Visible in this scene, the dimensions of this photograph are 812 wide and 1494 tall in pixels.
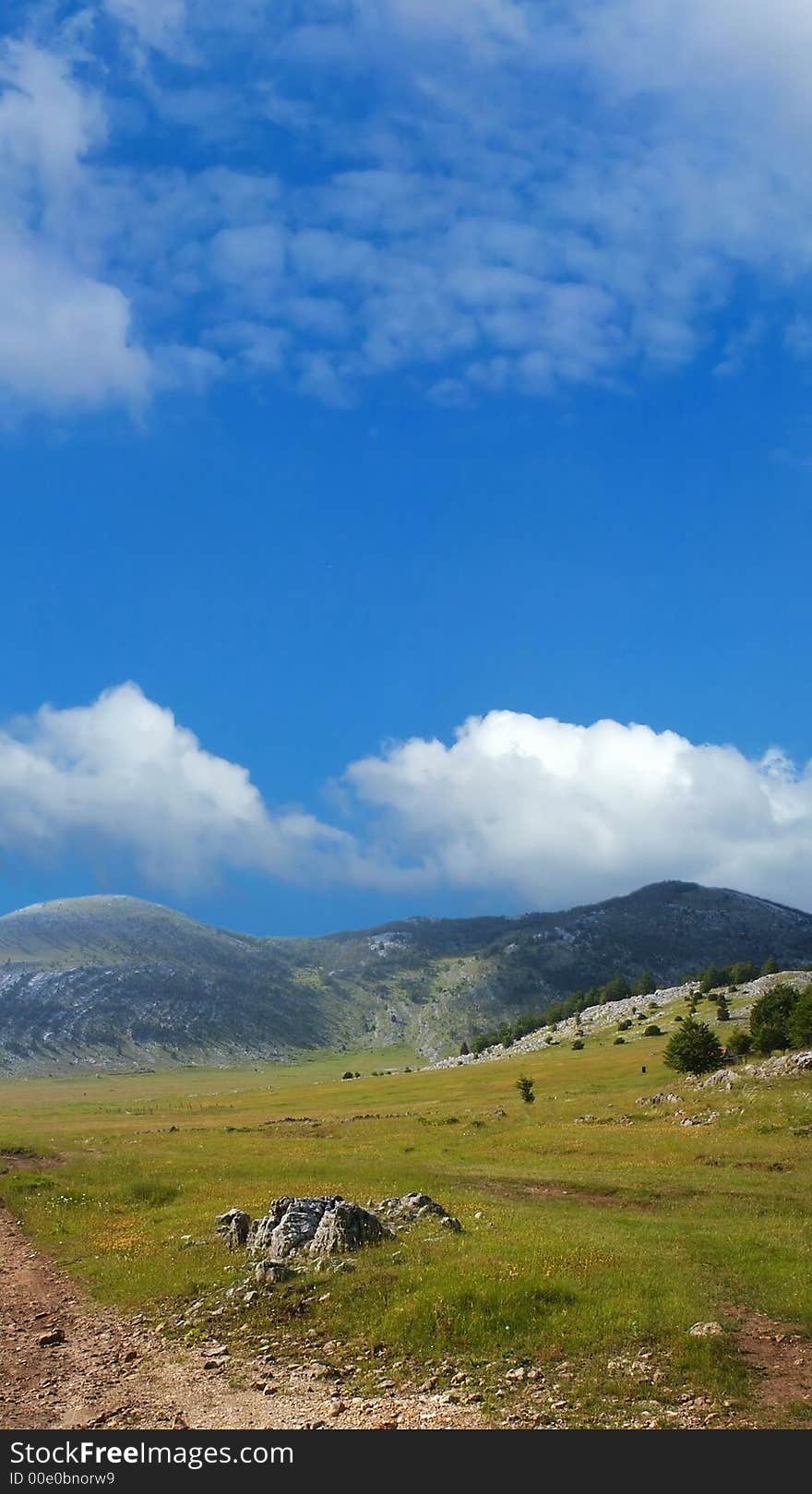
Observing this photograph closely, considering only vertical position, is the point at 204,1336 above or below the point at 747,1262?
above

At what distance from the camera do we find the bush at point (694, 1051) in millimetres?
86875

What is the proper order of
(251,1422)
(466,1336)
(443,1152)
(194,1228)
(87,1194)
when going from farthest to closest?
1. (443,1152)
2. (87,1194)
3. (194,1228)
4. (466,1336)
5. (251,1422)

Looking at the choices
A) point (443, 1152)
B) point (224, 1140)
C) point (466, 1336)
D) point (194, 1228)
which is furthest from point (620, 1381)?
point (224, 1140)

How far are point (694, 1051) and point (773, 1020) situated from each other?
8.69m

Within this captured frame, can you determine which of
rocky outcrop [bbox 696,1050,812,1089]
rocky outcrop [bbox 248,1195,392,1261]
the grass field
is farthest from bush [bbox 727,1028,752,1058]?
rocky outcrop [bbox 248,1195,392,1261]

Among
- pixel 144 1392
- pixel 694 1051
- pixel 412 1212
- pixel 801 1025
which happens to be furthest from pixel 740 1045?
pixel 144 1392

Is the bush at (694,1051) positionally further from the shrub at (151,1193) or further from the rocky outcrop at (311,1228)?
the rocky outcrop at (311,1228)

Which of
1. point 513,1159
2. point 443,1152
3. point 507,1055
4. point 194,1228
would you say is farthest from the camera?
point 507,1055

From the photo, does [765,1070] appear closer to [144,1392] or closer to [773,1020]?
[773,1020]

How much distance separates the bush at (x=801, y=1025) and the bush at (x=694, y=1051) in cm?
771

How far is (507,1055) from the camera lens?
6836 inches

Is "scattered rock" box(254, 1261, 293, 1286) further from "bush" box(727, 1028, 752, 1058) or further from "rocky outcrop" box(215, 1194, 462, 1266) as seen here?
"bush" box(727, 1028, 752, 1058)

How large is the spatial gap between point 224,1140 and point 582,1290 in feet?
190

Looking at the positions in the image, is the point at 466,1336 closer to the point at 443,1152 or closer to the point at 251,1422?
the point at 251,1422
